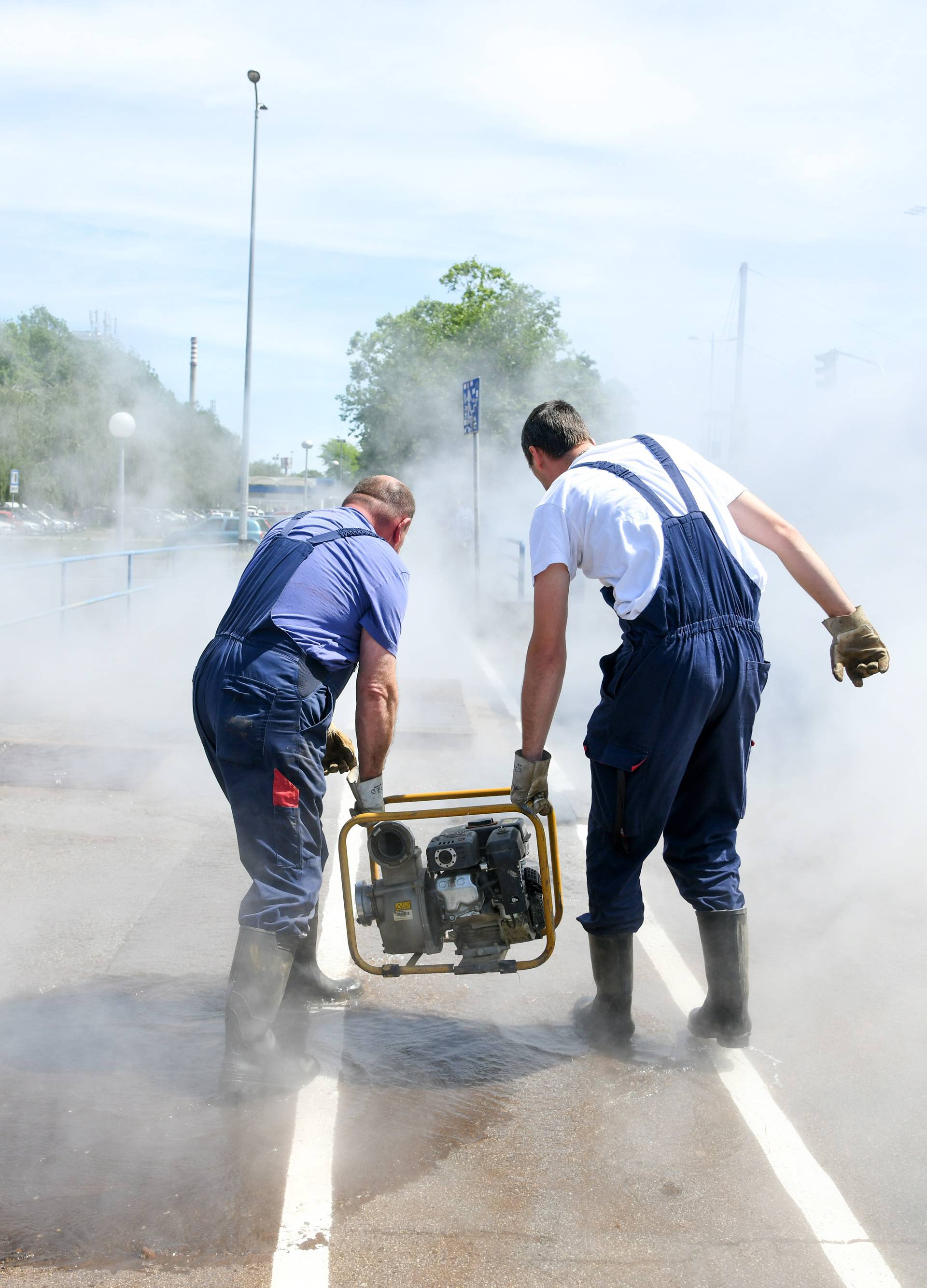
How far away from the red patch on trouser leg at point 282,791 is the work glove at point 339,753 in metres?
0.46

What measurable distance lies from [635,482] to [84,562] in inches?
346

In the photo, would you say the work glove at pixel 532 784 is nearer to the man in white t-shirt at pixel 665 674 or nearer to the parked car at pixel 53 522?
the man in white t-shirt at pixel 665 674

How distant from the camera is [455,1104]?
9.15 feet

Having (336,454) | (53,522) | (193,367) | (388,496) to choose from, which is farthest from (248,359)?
(336,454)

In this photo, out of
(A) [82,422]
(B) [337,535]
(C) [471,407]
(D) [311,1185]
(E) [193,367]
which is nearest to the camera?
(D) [311,1185]

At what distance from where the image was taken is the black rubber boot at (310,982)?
11.0ft

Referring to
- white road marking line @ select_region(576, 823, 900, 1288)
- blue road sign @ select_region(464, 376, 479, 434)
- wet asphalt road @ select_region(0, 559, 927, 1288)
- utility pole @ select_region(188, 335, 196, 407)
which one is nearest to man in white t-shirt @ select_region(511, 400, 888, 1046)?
white road marking line @ select_region(576, 823, 900, 1288)

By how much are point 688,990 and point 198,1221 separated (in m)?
1.69

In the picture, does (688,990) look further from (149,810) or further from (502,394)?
(502,394)

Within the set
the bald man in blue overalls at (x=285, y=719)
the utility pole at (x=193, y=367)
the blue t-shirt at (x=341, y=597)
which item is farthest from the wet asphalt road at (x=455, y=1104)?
the utility pole at (x=193, y=367)

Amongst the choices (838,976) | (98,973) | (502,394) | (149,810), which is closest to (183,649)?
(149,810)

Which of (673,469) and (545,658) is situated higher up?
(673,469)

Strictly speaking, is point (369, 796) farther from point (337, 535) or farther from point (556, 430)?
point (556, 430)

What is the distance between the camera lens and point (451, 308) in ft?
115
